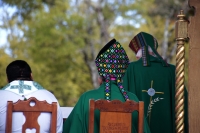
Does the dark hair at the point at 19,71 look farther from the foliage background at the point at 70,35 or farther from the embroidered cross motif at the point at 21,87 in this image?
the foliage background at the point at 70,35

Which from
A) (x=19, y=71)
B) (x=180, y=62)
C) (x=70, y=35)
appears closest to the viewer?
(x=19, y=71)

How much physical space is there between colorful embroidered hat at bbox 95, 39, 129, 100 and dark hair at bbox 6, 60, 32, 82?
73 centimetres

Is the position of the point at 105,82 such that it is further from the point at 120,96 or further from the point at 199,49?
the point at 199,49

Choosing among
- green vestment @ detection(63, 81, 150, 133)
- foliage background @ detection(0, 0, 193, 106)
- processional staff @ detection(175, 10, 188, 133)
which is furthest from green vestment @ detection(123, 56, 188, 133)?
foliage background @ detection(0, 0, 193, 106)

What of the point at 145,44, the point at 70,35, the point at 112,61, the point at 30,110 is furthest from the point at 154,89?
the point at 70,35

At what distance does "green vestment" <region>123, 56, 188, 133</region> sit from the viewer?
731cm

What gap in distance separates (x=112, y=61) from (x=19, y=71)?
97 cm

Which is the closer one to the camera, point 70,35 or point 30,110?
point 30,110

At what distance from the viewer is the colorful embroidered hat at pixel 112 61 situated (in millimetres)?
6051

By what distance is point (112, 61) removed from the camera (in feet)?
20.0

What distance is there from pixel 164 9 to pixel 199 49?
21098 mm

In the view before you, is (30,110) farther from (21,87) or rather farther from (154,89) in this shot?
(154,89)

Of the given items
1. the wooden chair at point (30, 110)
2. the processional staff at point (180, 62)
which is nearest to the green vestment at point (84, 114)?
the wooden chair at point (30, 110)

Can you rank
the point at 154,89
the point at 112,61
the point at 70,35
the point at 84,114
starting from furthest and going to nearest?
the point at 70,35 < the point at 154,89 < the point at 112,61 < the point at 84,114
